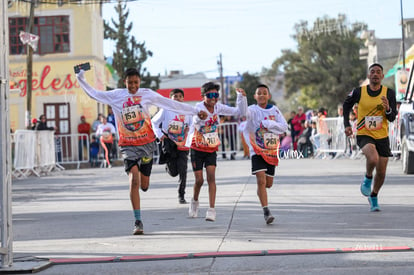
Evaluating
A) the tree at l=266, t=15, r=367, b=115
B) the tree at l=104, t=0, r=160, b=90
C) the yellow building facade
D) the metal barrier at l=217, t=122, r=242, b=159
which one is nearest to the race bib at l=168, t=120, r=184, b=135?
the metal barrier at l=217, t=122, r=242, b=159

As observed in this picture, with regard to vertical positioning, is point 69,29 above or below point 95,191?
above

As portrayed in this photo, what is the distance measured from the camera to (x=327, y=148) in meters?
28.7

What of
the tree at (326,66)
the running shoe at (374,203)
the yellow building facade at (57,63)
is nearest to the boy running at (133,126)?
the running shoe at (374,203)

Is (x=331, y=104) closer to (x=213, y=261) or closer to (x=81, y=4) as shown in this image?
(x=81, y=4)

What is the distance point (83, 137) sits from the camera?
1345 inches

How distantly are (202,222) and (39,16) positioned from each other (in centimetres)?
3042

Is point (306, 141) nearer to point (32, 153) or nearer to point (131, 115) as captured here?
point (32, 153)

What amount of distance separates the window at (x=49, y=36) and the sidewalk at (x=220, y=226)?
912 inches

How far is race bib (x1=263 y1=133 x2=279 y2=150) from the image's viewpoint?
10.4 metres

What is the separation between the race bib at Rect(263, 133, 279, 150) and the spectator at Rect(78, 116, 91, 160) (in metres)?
23.1

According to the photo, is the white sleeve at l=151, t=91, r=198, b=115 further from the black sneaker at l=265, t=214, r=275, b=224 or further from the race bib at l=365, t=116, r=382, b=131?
the race bib at l=365, t=116, r=382, b=131

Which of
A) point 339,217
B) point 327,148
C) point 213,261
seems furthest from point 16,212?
point 327,148

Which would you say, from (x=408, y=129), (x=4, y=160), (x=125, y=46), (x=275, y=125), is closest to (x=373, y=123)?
(x=275, y=125)

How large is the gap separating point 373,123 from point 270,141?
1.52 metres
